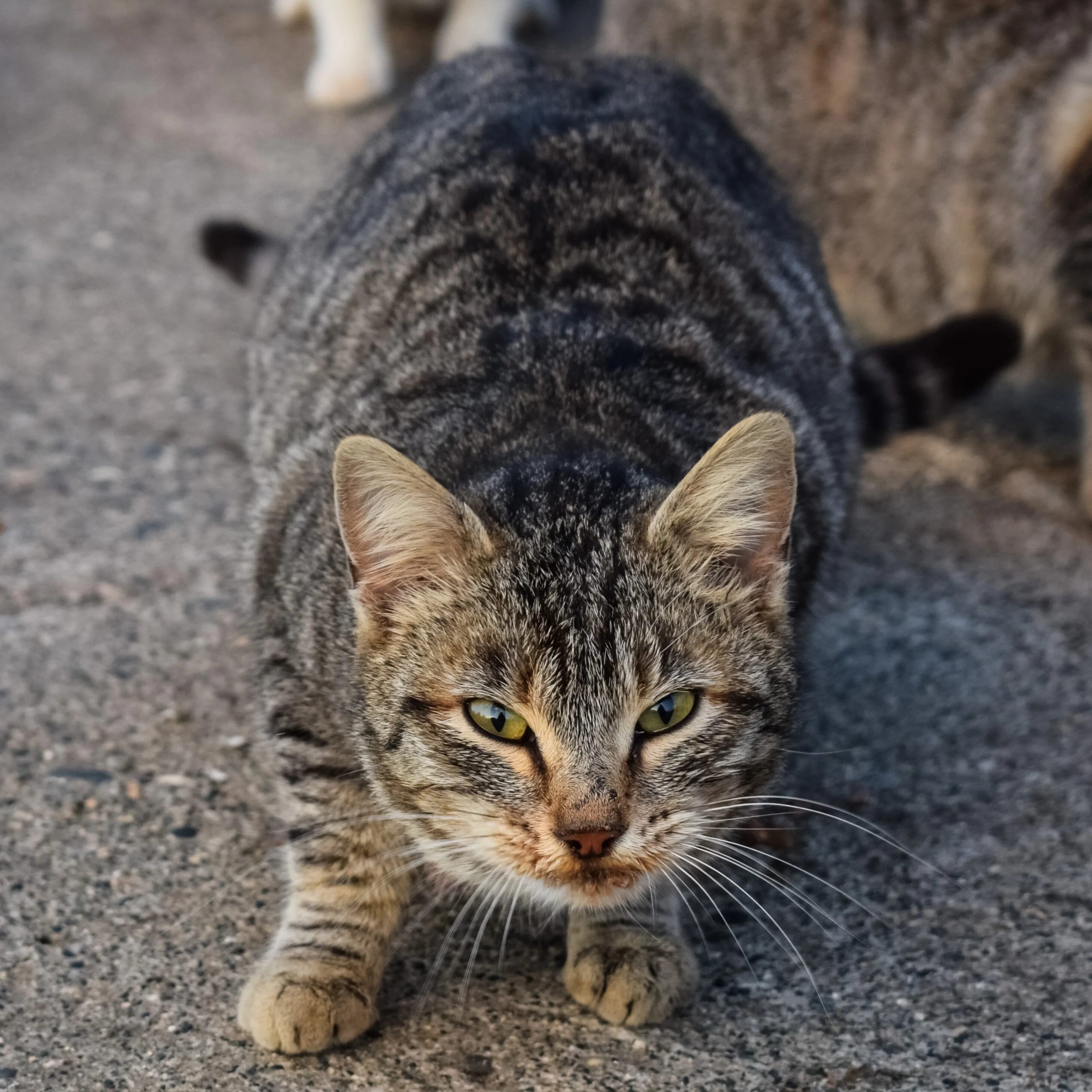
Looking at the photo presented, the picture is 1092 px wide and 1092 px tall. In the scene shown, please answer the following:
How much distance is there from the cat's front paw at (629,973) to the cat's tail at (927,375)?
1.45 metres

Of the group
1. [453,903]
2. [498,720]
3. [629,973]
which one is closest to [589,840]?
[498,720]

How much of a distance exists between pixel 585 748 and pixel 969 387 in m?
1.82

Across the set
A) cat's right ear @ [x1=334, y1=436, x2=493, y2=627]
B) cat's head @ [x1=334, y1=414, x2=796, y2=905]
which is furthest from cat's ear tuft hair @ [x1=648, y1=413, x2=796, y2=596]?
cat's right ear @ [x1=334, y1=436, x2=493, y2=627]

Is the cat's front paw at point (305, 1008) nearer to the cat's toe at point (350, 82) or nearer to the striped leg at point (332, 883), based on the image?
the striped leg at point (332, 883)

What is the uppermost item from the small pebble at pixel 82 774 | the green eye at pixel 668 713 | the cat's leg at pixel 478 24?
the green eye at pixel 668 713

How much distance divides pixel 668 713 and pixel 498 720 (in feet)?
0.80

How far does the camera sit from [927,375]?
3.43 metres

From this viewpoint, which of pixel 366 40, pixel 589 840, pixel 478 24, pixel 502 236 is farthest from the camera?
pixel 478 24

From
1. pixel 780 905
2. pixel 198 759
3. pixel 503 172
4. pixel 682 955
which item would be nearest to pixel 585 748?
pixel 682 955

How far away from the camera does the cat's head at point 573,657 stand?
6.74ft

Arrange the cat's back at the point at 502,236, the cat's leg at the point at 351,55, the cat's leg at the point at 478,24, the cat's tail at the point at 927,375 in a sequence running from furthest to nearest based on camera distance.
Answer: the cat's leg at the point at 478,24
the cat's leg at the point at 351,55
the cat's tail at the point at 927,375
the cat's back at the point at 502,236

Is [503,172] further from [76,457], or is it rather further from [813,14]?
[813,14]

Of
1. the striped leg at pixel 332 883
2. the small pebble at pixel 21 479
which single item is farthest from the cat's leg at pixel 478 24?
the striped leg at pixel 332 883

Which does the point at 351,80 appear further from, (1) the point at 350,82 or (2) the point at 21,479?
(2) the point at 21,479
